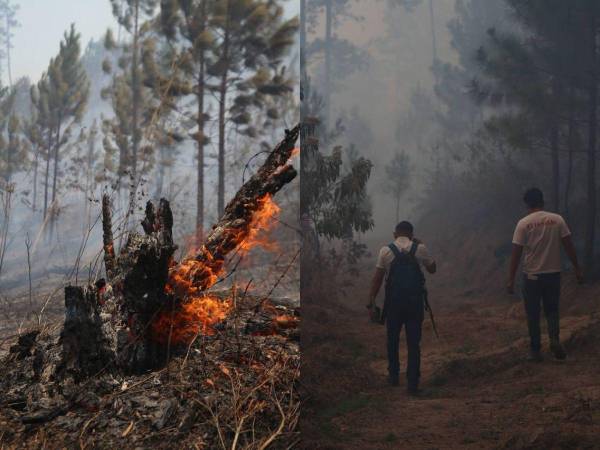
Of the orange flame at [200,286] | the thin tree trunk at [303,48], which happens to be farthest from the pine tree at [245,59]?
the thin tree trunk at [303,48]

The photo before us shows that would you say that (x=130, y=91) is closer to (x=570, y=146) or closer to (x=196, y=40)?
(x=196, y=40)

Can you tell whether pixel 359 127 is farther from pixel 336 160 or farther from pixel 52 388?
pixel 52 388

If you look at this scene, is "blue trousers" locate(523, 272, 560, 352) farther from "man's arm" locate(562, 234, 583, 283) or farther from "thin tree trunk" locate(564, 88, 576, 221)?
"thin tree trunk" locate(564, 88, 576, 221)

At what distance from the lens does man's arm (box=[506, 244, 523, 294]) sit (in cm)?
211

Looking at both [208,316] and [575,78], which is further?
[208,316]

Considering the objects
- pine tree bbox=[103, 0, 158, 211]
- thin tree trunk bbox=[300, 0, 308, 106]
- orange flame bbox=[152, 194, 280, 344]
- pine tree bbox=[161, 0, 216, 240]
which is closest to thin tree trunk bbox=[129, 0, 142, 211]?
pine tree bbox=[103, 0, 158, 211]

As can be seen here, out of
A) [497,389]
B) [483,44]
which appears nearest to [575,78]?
[483,44]

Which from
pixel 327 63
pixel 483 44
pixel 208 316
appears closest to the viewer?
pixel 483 44

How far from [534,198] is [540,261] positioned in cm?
19

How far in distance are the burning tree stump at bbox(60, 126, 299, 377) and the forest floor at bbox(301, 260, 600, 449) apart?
189cm

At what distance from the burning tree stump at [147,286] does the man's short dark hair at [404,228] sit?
2118 millimetres

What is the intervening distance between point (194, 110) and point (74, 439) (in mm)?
16572

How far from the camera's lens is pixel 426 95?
89.5 inches

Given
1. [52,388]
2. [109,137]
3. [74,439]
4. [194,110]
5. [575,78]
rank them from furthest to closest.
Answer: [109,137] → [194,110] → [52,388] → [74,439] → [575,78]
